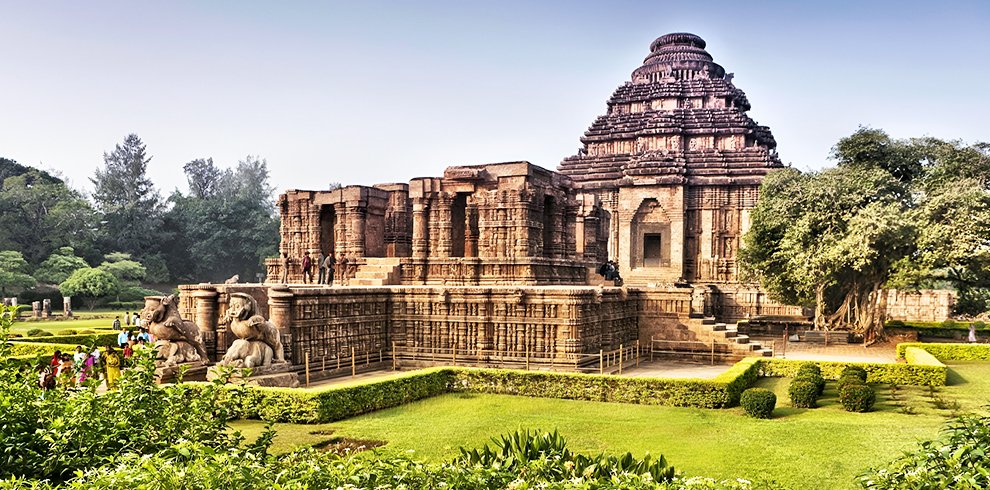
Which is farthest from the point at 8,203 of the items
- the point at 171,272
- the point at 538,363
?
the point at 538,363

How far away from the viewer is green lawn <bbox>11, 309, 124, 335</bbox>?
29.3 metres

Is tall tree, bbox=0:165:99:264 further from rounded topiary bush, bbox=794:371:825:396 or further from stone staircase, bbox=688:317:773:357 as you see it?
rounded topiary bush, bbox=794:371:825:396

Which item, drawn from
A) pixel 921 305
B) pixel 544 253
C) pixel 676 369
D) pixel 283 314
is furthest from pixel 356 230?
pixel 921 305

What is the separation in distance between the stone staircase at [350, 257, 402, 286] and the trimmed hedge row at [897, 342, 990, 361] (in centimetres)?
1466

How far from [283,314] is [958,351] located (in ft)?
60.0

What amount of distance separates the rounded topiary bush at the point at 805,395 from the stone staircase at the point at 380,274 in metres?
11.9

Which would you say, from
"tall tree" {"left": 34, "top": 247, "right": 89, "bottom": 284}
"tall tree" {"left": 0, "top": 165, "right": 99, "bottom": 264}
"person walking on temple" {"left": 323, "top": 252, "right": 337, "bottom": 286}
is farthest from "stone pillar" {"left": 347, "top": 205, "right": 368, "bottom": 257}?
"tall tree" {"left": 0, "top": 165, "right": 99, "bottom": 264}

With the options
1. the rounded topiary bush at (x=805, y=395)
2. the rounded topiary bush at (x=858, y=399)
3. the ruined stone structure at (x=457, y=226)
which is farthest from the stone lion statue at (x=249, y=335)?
the rounded topiary bush at (x=858, y=399)

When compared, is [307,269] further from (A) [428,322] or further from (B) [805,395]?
(B) [805,395]

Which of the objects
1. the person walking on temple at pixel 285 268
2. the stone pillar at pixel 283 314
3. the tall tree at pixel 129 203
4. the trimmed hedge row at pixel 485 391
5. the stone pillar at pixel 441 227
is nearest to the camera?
the trimmed hedge row at pixel 485 391

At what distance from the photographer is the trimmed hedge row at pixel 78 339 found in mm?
21523

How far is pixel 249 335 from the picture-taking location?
14102mm

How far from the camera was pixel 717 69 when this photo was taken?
43219 mm

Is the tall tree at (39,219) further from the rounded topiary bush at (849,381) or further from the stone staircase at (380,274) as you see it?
the rounded topiary bush at (849,381)
